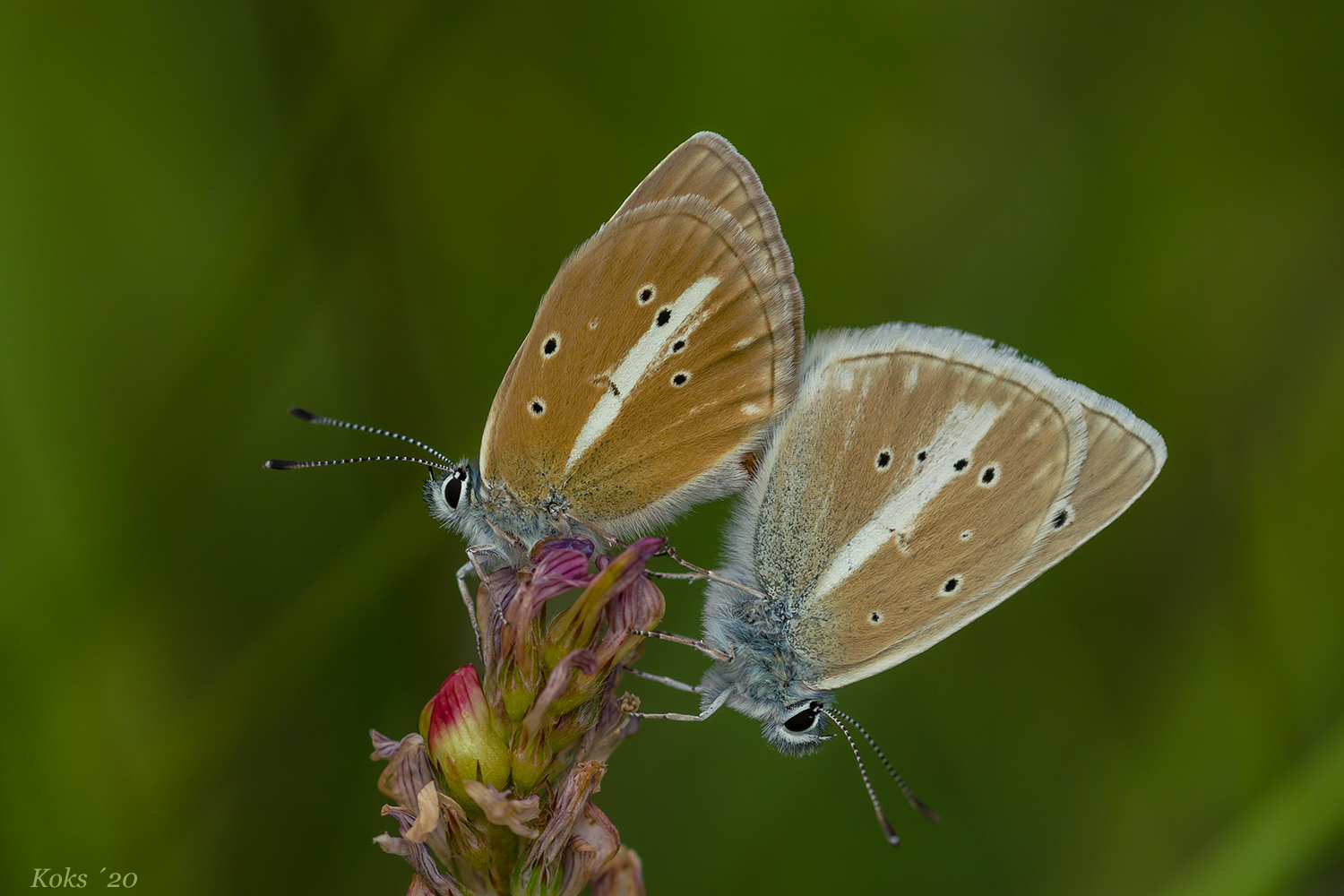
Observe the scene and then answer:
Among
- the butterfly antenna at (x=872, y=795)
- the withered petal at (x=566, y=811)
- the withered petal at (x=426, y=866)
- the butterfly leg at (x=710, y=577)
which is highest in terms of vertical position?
the butterfly leg at (x=710, y=577)

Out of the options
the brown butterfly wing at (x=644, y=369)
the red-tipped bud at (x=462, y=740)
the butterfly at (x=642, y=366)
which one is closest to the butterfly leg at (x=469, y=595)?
the butterfly at (x=642, y=366)

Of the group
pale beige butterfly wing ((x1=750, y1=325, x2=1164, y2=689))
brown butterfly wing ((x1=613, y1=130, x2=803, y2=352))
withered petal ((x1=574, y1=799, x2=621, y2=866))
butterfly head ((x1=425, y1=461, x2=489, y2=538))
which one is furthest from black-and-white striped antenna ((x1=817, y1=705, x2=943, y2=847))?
brown butterfly wing ((x1=613, y1=130, x2=803, y2=352))

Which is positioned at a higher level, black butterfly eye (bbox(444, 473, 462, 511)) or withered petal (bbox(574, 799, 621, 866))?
black butterfly eye (bbox(444, 473, 462, 511))

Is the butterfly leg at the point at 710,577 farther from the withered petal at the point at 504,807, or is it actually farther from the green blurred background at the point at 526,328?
the withered petal at the point at 504,807

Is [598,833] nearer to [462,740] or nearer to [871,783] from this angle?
[462,740]

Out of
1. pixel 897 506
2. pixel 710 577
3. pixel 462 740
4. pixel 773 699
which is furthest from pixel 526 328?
pixel 462 740

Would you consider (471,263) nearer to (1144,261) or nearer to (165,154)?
(165,154)

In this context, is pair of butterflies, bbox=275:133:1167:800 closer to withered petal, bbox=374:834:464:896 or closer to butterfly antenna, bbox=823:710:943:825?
butterfly antenna, bbox=823:710:943:825
